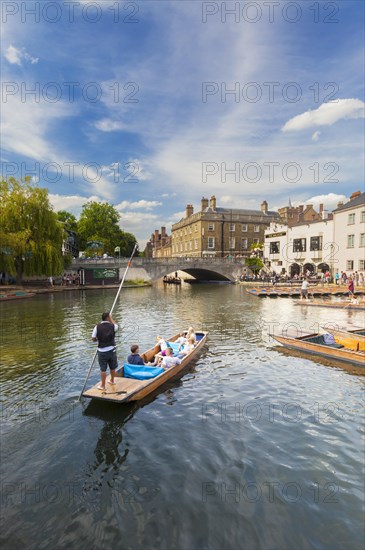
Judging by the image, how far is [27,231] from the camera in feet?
127

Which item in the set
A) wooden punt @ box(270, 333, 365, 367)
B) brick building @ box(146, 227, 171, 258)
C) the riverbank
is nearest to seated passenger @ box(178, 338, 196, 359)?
wooden punt @ box(270, 333, 365, 367)

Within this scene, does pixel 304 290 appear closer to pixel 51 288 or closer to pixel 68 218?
pixel 51 288

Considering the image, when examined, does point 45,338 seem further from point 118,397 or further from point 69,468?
point 69,468

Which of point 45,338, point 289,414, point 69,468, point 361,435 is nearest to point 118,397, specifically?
point 69,468

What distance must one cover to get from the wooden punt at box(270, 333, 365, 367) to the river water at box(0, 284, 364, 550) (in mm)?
561

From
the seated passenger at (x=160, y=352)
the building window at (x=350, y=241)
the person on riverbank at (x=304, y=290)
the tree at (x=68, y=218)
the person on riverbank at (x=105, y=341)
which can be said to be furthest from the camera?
the tree at (x=68, y=218)

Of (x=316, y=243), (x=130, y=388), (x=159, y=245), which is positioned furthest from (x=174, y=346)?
(x=159, y=245)

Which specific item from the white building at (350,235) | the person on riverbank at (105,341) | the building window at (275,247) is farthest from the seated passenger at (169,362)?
the building window at (275,247)

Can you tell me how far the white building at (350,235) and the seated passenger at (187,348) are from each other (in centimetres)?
3974

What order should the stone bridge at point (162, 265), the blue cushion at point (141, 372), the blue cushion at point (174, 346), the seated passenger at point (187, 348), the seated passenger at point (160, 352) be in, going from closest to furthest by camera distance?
the blue cushion at point (141, 372), the seated passenger at point (160, 352), the seated passenger at point (187, 348), the blue cushion at point (174, 346), the stone bridge at point (162, 265)

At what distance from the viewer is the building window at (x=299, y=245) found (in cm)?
5791

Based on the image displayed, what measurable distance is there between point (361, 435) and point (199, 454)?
3802mm

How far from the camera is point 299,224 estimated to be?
58.9 meters

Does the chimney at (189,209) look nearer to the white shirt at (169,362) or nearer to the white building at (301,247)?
the white building at (301,247)
